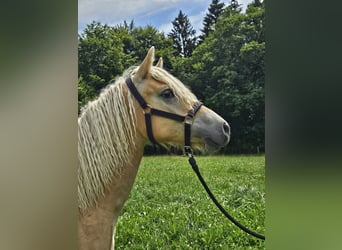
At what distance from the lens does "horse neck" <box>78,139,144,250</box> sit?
201 cm

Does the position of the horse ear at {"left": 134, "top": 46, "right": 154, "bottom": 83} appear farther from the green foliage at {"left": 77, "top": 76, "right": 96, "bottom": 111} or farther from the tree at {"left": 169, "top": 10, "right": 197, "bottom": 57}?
the green foliage at {"left": 77, "top": 76, "right": 96, "bottom": 111}

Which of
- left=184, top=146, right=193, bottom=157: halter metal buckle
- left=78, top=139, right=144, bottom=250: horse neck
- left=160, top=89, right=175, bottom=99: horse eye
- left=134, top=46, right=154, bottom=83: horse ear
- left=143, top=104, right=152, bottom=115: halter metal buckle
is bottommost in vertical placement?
left=78, top=139, right=144, bottom=250: horse neck

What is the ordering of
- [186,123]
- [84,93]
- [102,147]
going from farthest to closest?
[84,93] → [102,147] → [186,123]

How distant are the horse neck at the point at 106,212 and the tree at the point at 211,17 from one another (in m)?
0.70

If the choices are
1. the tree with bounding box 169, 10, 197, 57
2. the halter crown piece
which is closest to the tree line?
the tree with bounding box 169, 10, 197, 57

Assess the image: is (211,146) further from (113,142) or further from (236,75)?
(113,142)

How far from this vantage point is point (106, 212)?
2021 millimetres

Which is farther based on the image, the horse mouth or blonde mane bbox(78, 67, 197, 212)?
blonde mane bbox(78, 67, 197, 212)

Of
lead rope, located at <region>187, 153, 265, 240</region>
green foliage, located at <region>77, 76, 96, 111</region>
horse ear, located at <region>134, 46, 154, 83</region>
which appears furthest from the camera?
green foliage, located at <region>77, 76, 96, 111</region>

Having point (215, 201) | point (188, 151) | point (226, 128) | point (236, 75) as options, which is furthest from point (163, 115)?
point (215, 201)

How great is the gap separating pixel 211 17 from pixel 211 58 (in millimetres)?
220
